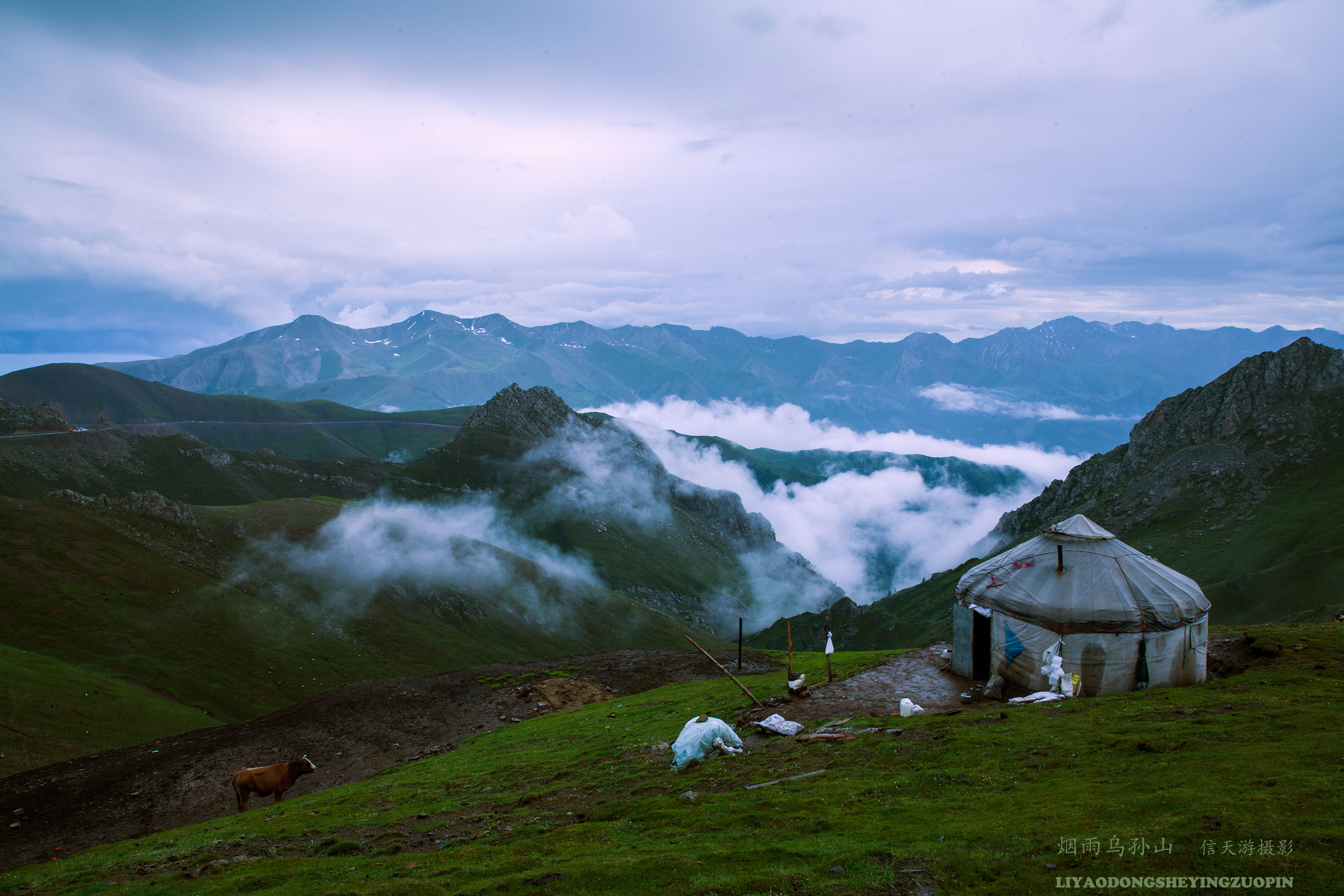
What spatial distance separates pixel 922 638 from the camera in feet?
543

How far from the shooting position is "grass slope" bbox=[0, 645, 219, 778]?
4628 cm

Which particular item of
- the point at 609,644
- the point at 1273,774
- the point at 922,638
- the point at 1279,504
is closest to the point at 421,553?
the point at 609,644

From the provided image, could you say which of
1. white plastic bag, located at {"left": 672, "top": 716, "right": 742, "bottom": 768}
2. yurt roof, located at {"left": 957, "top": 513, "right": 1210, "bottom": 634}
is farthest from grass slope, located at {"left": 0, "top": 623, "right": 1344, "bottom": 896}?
yurt roof, located at {"left": 957, "top": 513, "right": 1210, "bottom": 634}

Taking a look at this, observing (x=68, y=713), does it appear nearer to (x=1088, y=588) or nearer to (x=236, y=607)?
(x=236, y=607)

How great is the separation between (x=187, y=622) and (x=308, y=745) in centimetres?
4878

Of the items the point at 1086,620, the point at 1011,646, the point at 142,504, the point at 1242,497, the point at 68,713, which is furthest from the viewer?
the point at 1242,497

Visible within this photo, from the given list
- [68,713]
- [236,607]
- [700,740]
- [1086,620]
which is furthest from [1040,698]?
[236,607]

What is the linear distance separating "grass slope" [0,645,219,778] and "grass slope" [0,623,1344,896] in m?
27.4

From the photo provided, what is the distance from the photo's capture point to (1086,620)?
31.9m

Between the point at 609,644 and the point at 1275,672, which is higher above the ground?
the point at 1275,672

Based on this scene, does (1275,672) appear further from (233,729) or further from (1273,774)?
(233,729)

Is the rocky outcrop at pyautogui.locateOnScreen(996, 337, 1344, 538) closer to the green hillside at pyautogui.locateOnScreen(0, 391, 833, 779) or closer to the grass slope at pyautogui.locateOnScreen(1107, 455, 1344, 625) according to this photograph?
the grass slope at pyautogui.locateOnScreen(1107, 455, 1344, 625)

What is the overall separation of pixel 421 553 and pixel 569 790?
425 ft

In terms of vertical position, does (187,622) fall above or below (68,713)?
above
